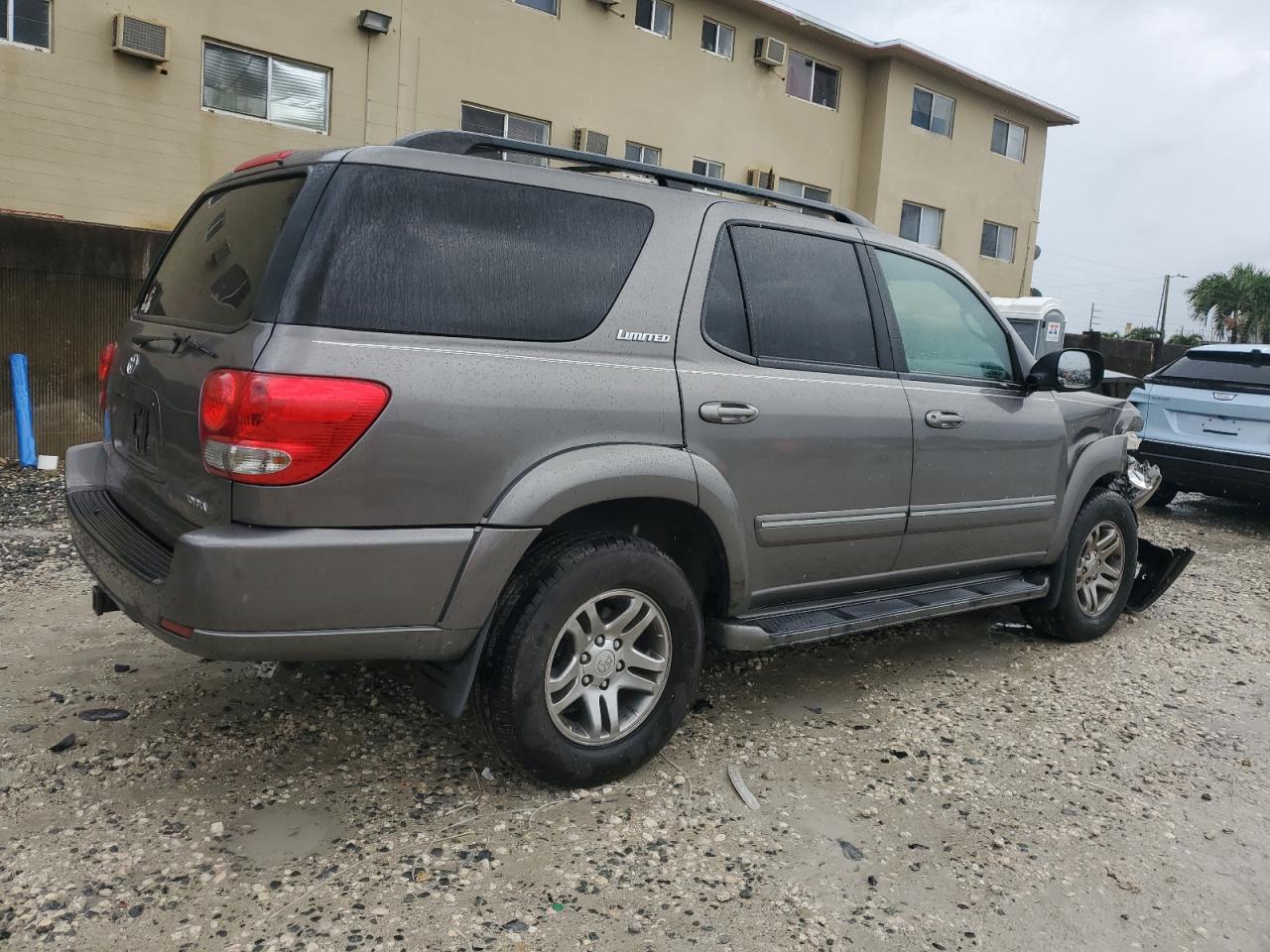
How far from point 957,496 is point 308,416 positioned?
9.05ft

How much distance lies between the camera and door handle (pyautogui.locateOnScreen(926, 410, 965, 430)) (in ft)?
13.2

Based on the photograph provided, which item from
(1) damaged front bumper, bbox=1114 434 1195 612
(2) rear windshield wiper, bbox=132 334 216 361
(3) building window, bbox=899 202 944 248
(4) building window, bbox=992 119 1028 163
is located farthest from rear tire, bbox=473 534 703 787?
(4) building window, bbox=992 119 1028 163

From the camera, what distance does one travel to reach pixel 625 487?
3086mm

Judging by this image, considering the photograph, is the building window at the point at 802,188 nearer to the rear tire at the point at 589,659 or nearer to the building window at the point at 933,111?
the building window at the point at 933,111

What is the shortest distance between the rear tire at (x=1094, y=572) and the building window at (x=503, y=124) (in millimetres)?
10307

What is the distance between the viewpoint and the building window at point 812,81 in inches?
707

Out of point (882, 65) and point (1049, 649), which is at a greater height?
point (882, 65)

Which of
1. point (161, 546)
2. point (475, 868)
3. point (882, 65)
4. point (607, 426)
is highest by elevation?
point (882, 65)

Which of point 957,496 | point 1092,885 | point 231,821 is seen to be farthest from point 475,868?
point 957,496

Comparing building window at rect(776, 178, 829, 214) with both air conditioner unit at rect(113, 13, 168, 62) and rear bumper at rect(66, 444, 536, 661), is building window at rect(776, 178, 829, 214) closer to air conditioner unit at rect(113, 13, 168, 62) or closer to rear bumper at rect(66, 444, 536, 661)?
air conditioner unit at rect(113, 13, 168, 62)

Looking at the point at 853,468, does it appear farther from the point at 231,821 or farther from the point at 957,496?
the point at 231,821

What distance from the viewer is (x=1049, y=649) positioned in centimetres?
506

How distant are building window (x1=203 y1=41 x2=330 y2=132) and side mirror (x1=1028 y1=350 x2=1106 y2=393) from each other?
10.4 m

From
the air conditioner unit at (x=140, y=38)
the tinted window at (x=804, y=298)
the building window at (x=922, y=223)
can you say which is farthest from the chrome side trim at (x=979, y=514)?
the building window at (x=922, y=223)
